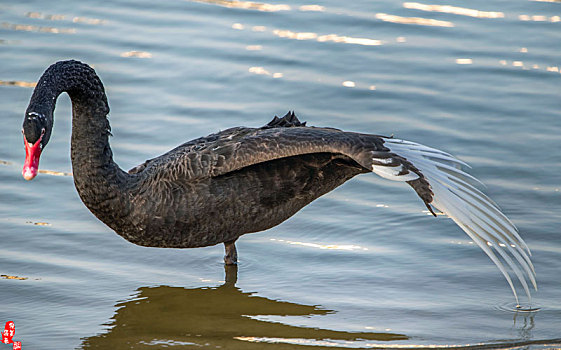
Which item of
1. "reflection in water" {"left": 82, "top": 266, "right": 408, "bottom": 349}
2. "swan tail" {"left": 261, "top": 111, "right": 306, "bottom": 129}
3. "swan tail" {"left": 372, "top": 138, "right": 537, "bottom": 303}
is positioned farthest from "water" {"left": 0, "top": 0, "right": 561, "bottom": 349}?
"swan tail" {"left": 261, "top": 111, "right": 306, "bottom": 129}

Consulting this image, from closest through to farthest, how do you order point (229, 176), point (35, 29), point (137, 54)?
point (229, 176) < point (137, 54) < point (35, 29)

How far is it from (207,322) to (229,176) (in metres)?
0.91

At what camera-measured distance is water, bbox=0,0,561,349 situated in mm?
6203

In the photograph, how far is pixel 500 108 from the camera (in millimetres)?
9477

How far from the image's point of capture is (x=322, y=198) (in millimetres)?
8000

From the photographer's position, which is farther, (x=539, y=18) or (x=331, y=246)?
(x=539, y=18)

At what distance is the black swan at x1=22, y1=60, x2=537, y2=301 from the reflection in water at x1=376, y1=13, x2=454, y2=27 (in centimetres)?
539

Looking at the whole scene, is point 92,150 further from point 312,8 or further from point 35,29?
point 312,8

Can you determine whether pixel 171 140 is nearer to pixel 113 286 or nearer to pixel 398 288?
pixel 113 286

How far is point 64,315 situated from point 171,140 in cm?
279

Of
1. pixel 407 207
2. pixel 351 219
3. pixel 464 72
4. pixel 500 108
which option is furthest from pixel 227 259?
pixel 464 72

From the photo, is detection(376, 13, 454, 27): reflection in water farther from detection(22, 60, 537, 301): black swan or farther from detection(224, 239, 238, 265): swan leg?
detection(224, 239, 238, 265): swan leg

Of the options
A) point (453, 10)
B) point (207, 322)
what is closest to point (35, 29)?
point (453, 10)

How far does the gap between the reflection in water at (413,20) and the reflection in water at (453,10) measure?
33 cm
